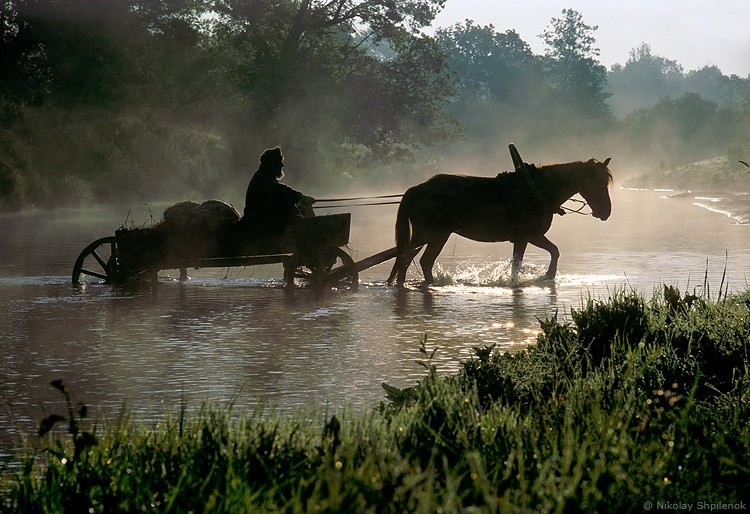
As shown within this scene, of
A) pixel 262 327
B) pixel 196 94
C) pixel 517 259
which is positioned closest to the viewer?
pixel 262 327

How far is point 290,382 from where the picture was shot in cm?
1055

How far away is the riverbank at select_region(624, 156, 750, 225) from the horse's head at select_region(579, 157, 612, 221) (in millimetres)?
19879

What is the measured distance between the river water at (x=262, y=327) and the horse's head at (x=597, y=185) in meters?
1.23

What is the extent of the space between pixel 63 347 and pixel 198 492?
24.4ft

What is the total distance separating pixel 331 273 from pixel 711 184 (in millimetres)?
60079

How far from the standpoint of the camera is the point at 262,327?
14.5m

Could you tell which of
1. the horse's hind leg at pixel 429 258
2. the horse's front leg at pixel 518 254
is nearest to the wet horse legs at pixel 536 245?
the horse's front leg at pixel 518 254

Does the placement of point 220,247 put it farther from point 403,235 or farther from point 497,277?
point 497,277

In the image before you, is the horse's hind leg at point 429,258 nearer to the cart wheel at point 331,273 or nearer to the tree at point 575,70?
the cart wheel at point 331,273

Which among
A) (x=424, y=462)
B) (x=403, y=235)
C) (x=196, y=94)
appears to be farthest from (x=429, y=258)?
(x=196, y=94)

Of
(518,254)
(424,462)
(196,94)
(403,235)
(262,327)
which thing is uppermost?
(196,94)

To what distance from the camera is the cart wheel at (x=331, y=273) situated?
60.7ft

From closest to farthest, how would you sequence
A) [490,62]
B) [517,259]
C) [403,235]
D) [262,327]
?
[262,327], [403,235], [517,259], [490,62]

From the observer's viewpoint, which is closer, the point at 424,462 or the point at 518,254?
the point at 424,462
